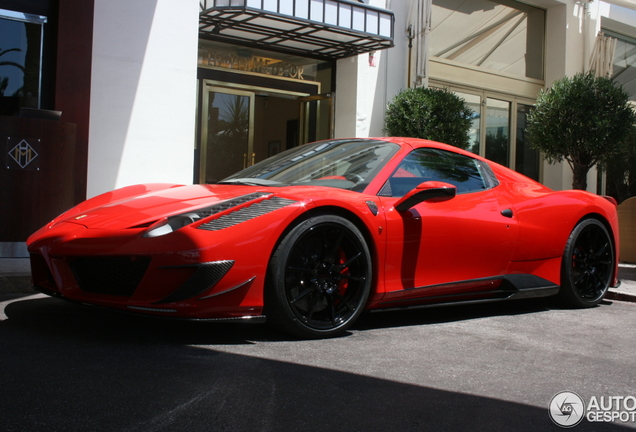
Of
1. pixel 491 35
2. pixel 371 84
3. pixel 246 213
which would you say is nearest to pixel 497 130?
pixel 491 35

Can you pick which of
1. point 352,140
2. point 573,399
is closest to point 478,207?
point 352,140

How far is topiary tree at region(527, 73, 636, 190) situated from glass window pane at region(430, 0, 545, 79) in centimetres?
272

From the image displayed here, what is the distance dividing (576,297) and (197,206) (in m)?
3.16

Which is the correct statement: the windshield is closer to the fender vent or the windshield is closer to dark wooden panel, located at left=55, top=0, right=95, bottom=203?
the fender vent

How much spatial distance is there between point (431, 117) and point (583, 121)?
7.76 ft

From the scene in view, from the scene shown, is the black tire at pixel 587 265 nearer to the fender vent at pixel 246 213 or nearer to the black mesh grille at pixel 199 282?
the fender vent at pixel 246 213

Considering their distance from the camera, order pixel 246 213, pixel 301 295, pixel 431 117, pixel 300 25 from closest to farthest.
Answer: pixel 246 213 < pixel 301 295 < pixel 300 25 < pixel 431 117

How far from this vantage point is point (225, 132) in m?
11.9

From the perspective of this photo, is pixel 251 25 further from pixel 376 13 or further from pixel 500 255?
pixel 500 255

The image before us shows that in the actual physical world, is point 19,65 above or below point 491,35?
below

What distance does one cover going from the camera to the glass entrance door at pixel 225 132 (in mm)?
11336

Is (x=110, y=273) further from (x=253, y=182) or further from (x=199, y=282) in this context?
(x=253, y=182)

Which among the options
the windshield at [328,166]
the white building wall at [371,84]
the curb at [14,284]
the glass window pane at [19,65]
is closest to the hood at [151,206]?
the windshield at [328,166]

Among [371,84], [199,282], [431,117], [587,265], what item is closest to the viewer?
[199,282]
